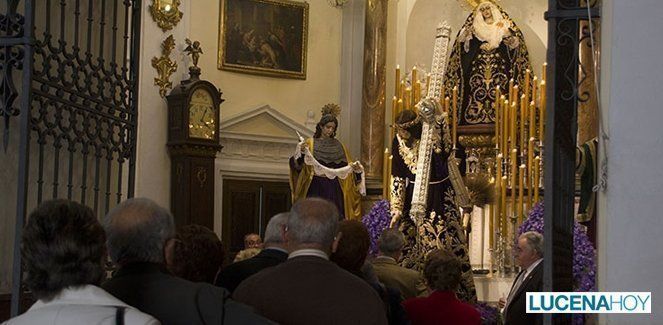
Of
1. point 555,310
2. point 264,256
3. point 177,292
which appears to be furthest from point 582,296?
point 177,292

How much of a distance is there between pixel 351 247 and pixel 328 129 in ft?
25.5

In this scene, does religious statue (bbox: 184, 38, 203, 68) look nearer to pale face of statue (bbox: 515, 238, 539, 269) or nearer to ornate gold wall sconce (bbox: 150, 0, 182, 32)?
ornate gold wall sconce (bbox: 150, 0, 182, 32)

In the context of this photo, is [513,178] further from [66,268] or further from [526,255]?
[66,268]

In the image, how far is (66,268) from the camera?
118 inches

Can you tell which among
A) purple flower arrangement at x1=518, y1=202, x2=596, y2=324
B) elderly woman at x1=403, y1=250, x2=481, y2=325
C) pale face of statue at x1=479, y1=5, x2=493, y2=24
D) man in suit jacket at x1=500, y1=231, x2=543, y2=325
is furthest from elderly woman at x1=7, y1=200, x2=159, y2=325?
pale face of statue at x1=479, y1=5, x2=493, y2=24

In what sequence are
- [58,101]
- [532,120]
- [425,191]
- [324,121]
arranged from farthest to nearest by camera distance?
[324,121], [532,120], [425,191], [58,101]

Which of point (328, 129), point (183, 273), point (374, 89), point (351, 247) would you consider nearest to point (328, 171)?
point (328, 129)

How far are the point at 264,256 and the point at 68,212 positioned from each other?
206cm

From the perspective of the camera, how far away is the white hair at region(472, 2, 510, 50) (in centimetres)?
1295

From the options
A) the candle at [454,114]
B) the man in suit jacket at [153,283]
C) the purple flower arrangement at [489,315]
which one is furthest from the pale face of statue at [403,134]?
the man in suit jacket at [153,283]

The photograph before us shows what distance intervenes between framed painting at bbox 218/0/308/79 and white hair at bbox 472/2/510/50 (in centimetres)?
229

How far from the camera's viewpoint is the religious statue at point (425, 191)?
1107cm

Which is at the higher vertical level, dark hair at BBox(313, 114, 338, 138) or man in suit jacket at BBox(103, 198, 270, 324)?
dark hair at BBox(313, 114, 338, 138)

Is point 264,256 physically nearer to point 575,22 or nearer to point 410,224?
point 575,22
